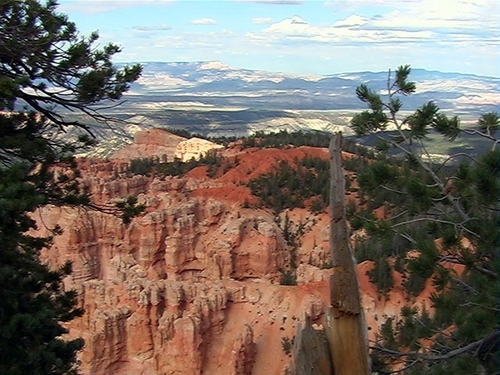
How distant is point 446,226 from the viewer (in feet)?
19.1

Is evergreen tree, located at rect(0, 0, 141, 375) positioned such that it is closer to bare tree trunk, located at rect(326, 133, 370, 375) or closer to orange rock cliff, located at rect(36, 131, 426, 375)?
orange rock cliff, located at rect(36, 131, 426, 375)

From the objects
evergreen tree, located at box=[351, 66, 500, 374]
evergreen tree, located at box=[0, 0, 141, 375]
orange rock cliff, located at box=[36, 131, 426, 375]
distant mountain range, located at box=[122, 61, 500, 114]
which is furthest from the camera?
distant mountain range, located at box=[122, 61, 500, 114]

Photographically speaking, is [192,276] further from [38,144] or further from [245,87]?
[245,87]

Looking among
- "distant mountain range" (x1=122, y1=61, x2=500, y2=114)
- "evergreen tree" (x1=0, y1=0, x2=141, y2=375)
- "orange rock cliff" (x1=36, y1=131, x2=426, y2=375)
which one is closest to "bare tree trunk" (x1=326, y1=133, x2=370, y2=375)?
"evergreen tree" (x1=0, y1=0, x2=141, y2=375)

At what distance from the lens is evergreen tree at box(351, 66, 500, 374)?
5.25 m

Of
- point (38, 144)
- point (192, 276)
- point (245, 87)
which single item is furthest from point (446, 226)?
point (245, 87)

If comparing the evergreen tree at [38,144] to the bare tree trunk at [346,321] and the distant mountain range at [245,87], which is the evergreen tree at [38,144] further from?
the distant mountain range at [245,87]

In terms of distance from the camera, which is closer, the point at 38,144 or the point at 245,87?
the point at 38,144

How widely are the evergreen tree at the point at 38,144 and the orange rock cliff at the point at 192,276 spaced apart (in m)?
2.33

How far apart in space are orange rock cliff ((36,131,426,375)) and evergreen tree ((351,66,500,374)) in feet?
12.4

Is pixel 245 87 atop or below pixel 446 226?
below

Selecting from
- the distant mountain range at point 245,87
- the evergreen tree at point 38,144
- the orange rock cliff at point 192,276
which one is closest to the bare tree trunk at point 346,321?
the evergreen tree at point 38,144

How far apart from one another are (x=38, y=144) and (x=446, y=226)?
455 centimetres

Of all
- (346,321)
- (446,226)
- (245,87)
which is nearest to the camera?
(346,321)
